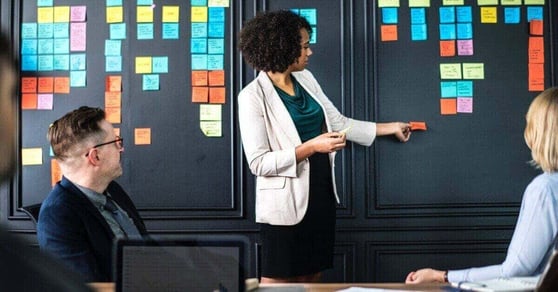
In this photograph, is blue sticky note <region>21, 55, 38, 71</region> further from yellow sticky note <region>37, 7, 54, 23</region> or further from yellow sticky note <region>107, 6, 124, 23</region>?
yellow sticky note <region>107, 6, 124, 23</region>

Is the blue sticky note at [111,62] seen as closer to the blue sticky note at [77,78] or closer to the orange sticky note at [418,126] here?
the blue sticky note at [77,78]

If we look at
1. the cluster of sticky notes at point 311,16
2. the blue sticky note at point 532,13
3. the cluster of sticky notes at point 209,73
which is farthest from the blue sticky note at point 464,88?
the cluster of sticky notes at point 209,73

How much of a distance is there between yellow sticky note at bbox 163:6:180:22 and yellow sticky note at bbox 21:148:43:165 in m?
1.00

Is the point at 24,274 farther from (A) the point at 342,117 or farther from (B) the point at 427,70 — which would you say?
(B) the point at 427,70

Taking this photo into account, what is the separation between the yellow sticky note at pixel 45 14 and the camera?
410 centimetres

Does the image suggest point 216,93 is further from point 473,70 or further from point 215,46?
point 473,70

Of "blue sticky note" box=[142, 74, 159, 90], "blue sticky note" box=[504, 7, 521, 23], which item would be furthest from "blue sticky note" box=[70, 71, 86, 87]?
"blue sticky note" box=[504, 7, 521, 23]

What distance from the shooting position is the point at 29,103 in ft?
13.5

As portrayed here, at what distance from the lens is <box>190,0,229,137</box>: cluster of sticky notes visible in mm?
4012

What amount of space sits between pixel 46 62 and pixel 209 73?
0.91 m

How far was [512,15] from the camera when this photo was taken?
4.03 metres

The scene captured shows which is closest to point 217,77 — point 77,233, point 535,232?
point 77,233

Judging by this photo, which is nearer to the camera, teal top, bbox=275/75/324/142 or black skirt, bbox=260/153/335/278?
black skirt, bbox=260/153/335/278

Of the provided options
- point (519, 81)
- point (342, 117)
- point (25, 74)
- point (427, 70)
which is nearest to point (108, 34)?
point (25, 74)
